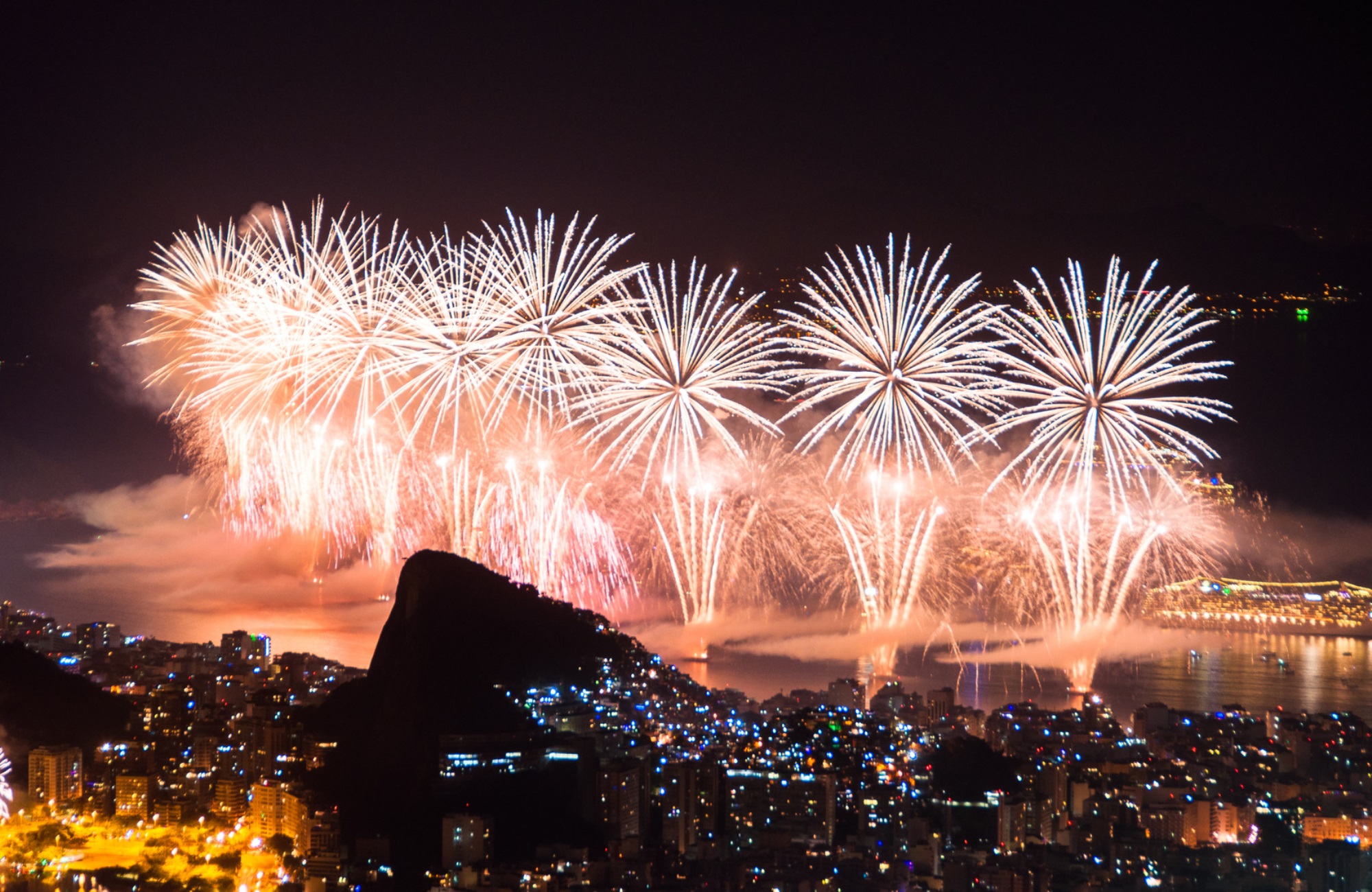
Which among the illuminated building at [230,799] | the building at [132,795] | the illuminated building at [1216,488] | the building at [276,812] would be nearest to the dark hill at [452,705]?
the building at [276,812]

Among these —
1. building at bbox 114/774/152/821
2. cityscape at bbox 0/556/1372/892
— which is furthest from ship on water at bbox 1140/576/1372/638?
building at bbox 114/774/152/821

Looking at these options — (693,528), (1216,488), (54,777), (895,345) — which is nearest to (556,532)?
(693,528)

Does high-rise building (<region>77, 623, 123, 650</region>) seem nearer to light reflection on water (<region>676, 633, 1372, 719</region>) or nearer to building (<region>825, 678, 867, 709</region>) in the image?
light reflection on water (<region>676, 633, 1372, 719</region>)

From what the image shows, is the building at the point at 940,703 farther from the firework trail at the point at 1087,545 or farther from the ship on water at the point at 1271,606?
the ship on water at the point at 1271,606

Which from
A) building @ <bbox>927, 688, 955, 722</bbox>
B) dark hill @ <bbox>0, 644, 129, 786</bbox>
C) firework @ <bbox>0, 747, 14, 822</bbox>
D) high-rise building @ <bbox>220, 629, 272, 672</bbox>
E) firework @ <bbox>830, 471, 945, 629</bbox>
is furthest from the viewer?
high-rise building @ <bbox>220, 629, 272, 672</bbox>

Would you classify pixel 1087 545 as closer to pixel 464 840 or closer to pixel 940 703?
pixel 940 703

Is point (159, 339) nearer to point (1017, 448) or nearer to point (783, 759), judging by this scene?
point (783, 759)

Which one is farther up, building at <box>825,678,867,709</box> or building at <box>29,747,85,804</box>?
building at <box>825,678,867,709</box>
